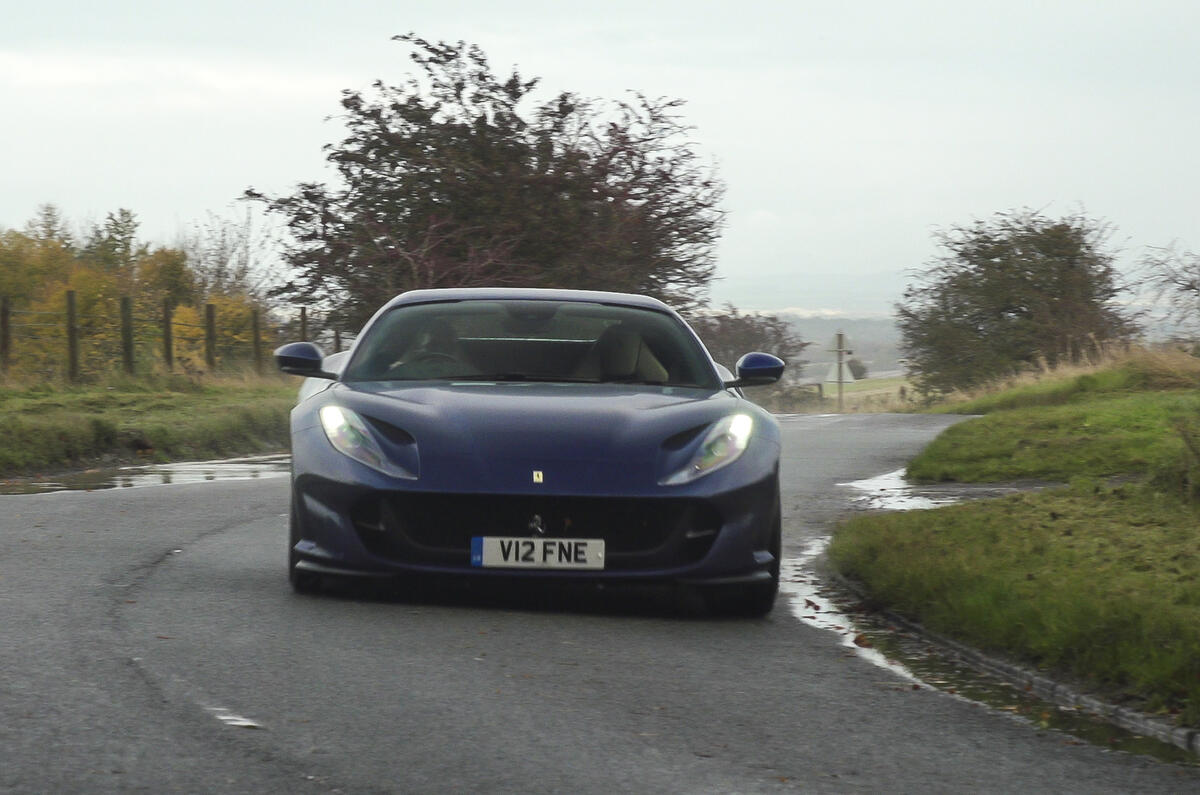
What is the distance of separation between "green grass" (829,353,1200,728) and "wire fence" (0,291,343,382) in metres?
16.6

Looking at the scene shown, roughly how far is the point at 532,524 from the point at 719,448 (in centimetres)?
92

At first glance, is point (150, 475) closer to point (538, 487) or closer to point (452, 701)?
point (538, 487)

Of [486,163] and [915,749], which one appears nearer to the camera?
[915,749]

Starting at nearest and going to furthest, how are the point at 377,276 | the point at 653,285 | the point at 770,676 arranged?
the point at 770,676 < the point at 377,276 < the point at 653,285

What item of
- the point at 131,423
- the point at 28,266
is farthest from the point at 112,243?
the point at 131,423

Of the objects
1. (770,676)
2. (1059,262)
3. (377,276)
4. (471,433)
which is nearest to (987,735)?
(770,676)

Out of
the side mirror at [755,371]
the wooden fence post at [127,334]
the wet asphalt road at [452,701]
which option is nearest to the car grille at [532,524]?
the wet asphalt road at [452,701]

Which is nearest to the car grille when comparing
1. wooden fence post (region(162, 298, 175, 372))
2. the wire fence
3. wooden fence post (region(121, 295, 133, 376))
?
the wire fence

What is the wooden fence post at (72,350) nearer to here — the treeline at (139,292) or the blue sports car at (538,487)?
the treeline at (139,292)

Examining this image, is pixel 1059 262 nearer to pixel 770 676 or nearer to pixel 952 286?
pixel 952 286

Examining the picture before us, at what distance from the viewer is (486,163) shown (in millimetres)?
28984

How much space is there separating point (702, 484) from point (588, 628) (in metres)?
0.77

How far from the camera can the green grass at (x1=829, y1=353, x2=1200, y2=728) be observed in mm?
6137

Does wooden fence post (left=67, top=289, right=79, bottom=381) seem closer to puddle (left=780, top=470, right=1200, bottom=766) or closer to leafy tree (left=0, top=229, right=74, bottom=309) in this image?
leafy tree (left=0, top=229, right=74, bottom=309)
